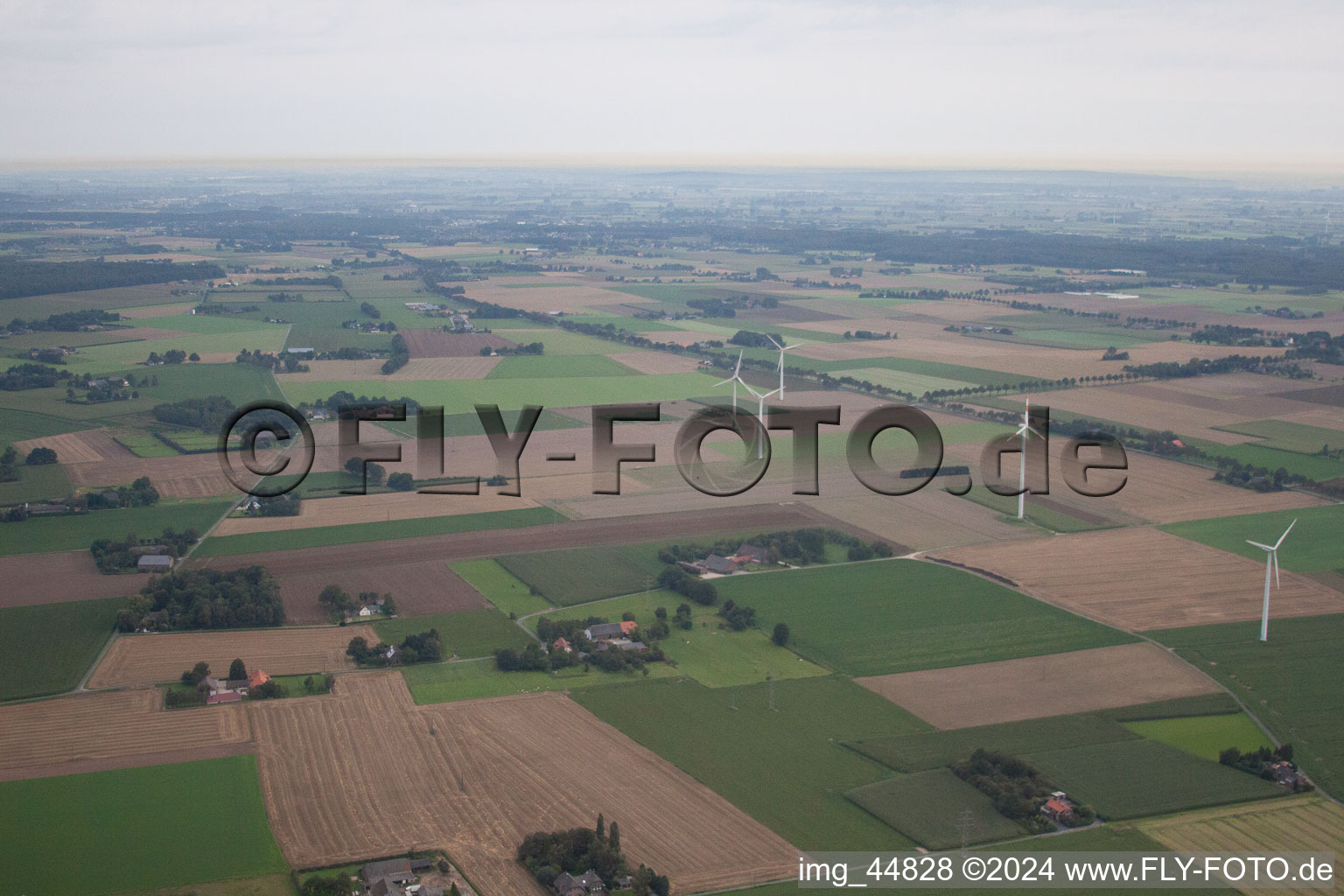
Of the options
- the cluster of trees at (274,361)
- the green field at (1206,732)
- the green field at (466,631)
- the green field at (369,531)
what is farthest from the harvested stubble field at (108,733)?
the cluster of trees at (274,361)

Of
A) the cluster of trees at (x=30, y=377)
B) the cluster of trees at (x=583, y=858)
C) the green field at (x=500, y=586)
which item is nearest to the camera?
the cluster of trees at (x=583, y=858)

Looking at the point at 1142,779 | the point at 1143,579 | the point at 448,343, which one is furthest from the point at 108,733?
the point at 448,343

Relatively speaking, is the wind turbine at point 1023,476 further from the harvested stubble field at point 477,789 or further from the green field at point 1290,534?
the harvested stubble field at point 477,789

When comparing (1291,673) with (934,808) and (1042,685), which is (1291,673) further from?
(934,808)

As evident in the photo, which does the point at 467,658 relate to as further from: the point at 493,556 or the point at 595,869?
the point at 595,869

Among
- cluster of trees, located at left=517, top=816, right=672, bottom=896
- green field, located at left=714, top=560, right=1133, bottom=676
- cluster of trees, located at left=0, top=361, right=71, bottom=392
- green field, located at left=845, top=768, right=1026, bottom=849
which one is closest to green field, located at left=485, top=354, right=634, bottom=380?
cluster of trees, located at left=0, top=361, right=71, bottom=392

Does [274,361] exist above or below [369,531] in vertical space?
above
